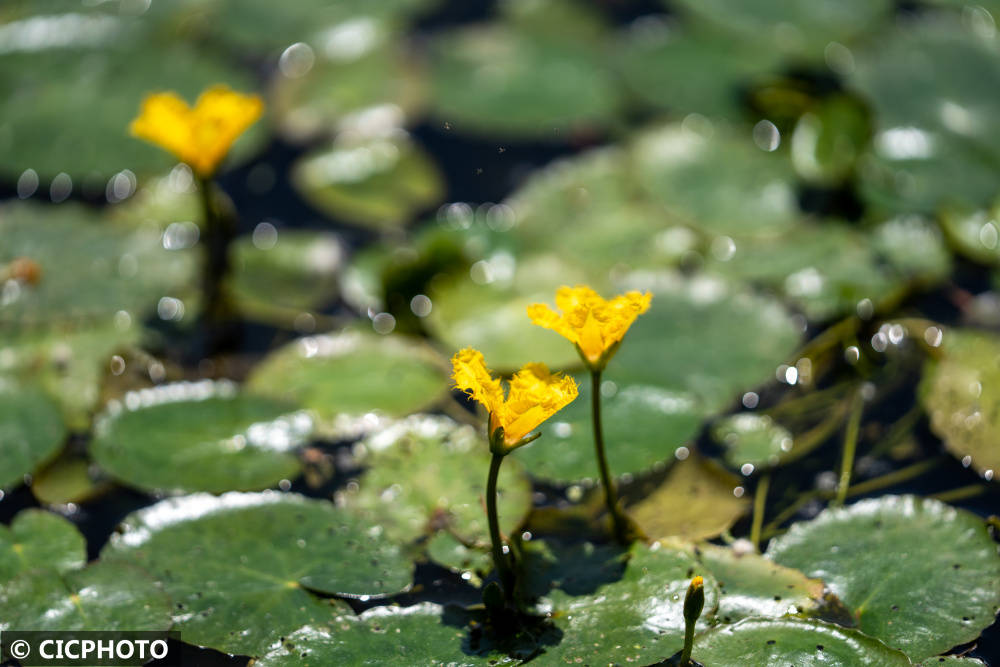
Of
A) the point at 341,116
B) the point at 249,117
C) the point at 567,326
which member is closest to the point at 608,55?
the point at 341,116

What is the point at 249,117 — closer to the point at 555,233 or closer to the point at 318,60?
the point at 555,233

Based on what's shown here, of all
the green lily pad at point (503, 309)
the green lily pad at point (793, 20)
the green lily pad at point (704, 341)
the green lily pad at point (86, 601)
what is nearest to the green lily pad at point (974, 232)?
the green lily pad at point (704, 341)

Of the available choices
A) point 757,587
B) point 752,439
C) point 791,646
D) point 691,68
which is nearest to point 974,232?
point 752,439

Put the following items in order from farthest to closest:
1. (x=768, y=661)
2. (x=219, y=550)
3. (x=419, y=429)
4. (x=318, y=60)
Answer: (x=318, y=60) → (x=419, y=429) → (x=219, y=550) → (x=768, y=661)

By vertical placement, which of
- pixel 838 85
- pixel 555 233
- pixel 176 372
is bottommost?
pixel 176 372

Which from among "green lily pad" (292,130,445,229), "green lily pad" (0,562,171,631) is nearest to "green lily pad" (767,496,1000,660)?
"green lily pad" (0,562,171,631)

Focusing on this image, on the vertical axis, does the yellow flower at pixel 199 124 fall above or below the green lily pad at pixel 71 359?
above

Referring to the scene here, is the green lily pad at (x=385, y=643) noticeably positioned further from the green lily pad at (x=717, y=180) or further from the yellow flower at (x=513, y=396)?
the green lily pad at (x=717, y=180)
